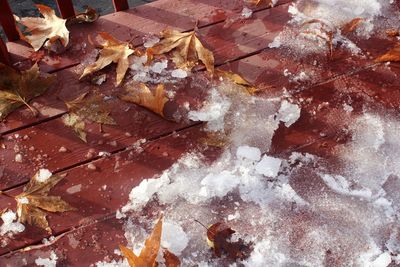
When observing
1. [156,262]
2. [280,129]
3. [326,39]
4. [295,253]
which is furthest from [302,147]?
[156,262]

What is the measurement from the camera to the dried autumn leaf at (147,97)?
2.04m

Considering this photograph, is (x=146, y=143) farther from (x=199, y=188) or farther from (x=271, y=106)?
(x=271, y=106)

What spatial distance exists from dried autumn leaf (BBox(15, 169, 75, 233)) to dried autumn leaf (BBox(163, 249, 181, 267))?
1.39 feet

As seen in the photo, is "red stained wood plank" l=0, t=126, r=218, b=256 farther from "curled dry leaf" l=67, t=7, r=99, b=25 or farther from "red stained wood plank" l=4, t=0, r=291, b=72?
"curled dry leaf" l=67, t=7, r=99, b=25

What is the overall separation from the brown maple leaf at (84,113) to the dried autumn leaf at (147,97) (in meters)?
0.11

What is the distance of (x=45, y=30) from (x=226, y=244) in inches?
51.7

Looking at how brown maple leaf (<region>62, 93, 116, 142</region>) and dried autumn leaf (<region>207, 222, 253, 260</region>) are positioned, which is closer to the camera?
dried autumn leaf (<region>207, 222, 253, 260</region>)

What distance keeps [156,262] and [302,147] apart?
0.74 m

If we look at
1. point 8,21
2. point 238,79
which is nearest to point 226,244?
point 238,79

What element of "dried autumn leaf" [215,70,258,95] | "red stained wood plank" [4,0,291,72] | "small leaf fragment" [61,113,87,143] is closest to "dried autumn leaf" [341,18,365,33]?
"red stained wood plank" [4,0,291,72]

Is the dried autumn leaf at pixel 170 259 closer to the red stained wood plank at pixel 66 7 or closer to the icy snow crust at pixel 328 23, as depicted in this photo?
the icy snow crust at pixel 328 23

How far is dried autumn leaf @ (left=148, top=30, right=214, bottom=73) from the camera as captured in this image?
220 cm

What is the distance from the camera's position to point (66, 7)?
231 cm

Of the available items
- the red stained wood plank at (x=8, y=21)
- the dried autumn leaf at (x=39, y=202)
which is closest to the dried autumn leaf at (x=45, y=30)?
the red stained wood plank at (x=8, y=21)
